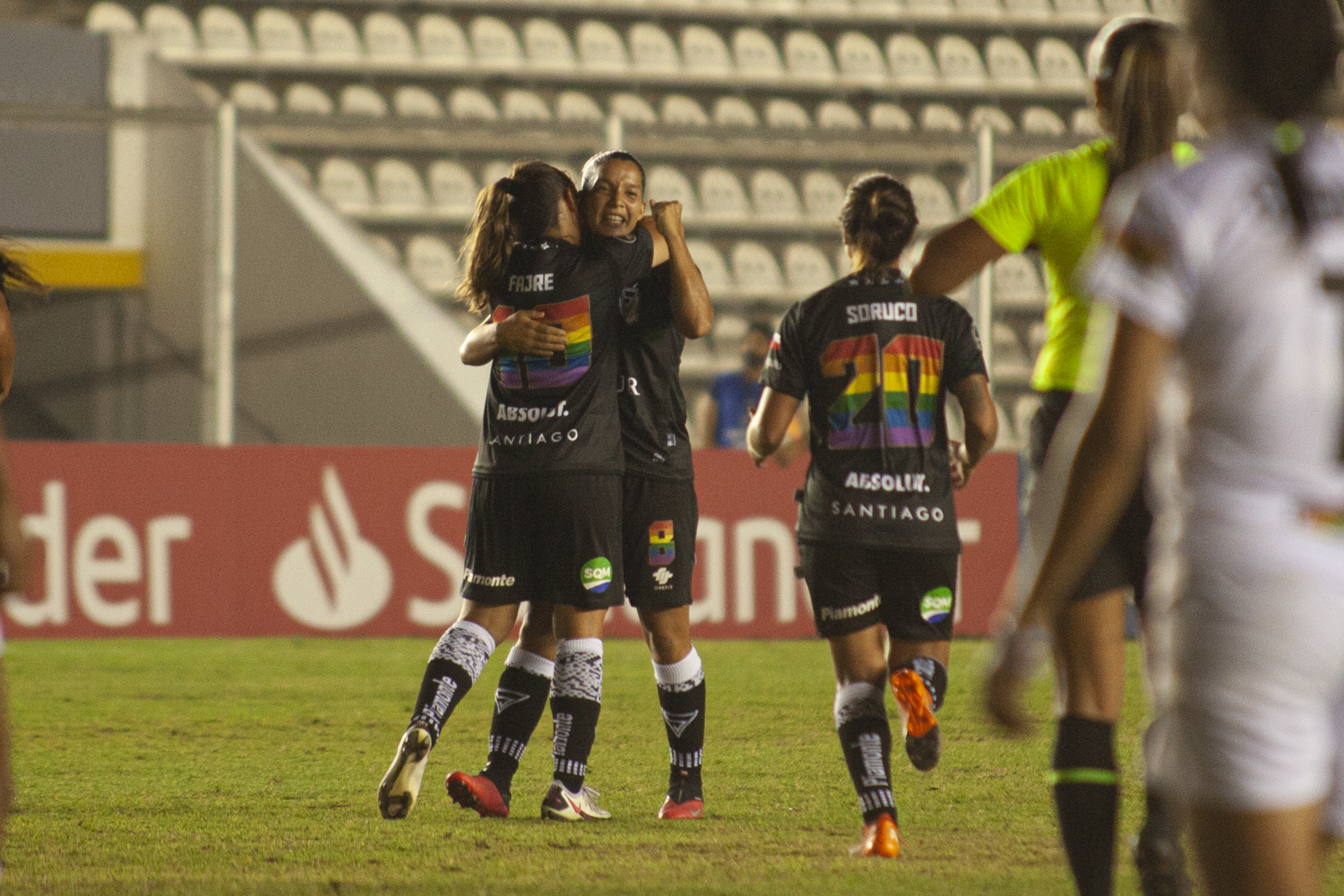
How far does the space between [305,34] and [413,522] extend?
880 centimetres

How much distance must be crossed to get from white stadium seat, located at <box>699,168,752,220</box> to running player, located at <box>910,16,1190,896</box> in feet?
37.4

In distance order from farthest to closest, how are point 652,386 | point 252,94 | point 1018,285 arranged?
1. point 252,94
2. point 1018,285
3. point 652,386

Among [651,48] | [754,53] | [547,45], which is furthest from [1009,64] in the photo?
[547,45]

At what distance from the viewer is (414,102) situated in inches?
682

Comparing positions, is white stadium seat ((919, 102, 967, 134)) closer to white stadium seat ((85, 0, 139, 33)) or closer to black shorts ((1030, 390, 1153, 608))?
white stadium seat ((85, 0, 139, 33))

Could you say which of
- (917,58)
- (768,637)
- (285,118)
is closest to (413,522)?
(768,637)

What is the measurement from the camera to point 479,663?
15.6 feet

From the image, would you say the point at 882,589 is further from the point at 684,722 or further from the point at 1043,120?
the point at 1043,120

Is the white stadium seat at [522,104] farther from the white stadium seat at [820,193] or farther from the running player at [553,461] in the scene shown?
the running player at [553,461]

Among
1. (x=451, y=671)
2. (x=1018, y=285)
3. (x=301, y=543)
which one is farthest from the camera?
(x=1018, y=285)

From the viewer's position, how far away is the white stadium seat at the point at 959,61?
18062 millimetres

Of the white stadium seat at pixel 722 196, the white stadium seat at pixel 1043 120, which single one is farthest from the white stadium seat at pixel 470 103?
the white stadium seat at pixel 1043 120

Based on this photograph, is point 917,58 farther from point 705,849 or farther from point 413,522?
point 705,849

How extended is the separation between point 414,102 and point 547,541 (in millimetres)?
13306
